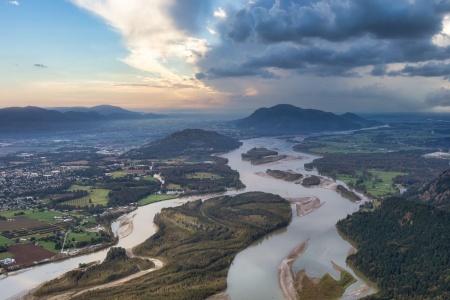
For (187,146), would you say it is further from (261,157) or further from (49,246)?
(49,246)

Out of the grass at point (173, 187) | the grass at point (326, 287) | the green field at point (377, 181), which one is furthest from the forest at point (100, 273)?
the green field at point (377, 181)

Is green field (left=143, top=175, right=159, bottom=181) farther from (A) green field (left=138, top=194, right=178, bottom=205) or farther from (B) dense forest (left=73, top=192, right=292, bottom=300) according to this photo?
(B) dense forest (left=73, top=192, right=292, bottom=300)

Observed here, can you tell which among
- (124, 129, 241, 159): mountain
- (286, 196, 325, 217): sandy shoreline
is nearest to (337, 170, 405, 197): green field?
(286, 196, 325, 217): sandy shoreline

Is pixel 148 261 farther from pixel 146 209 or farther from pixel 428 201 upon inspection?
pixel 428 201

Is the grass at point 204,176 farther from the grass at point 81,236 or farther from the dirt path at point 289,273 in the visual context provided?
the dirt path at point 289,273

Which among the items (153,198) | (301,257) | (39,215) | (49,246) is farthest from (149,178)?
(301,257)

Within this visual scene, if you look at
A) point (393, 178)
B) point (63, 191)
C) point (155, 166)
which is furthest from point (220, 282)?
point (155, 166)
